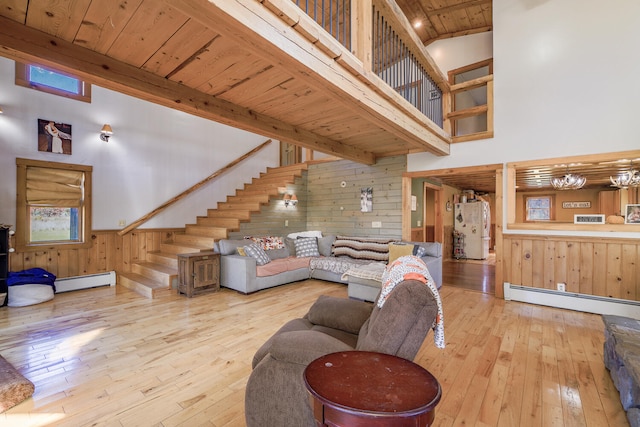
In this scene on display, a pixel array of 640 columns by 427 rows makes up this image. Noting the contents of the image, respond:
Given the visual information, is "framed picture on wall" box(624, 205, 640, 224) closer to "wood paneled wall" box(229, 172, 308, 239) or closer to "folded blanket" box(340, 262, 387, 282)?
"folded blanket" box(340, 262, 387, 282)

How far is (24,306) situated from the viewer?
370 cm

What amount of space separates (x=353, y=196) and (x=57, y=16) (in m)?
4.98

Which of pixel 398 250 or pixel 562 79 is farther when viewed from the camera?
pixel 398 250

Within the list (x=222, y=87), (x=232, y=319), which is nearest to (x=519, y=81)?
(x=222, y=87)

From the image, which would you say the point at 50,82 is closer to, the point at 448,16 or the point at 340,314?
the point at 340,314

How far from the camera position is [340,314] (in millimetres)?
2033

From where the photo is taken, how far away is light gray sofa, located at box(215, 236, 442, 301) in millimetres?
4008

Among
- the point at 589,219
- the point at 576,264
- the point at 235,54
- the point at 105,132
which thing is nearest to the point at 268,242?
the point at 105,132

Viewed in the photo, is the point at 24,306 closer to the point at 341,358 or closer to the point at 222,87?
the point at 222,87

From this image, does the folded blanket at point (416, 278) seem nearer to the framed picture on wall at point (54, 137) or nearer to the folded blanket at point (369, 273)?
the folded blanket at point (369, 273)

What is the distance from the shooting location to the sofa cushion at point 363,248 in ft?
16.4

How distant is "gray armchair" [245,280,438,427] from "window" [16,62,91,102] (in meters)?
4.83

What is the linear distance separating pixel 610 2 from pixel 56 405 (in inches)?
272

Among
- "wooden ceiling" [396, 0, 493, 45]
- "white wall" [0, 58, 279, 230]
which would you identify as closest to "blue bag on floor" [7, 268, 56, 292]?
"white wall" [0, 58, 279, 230]
